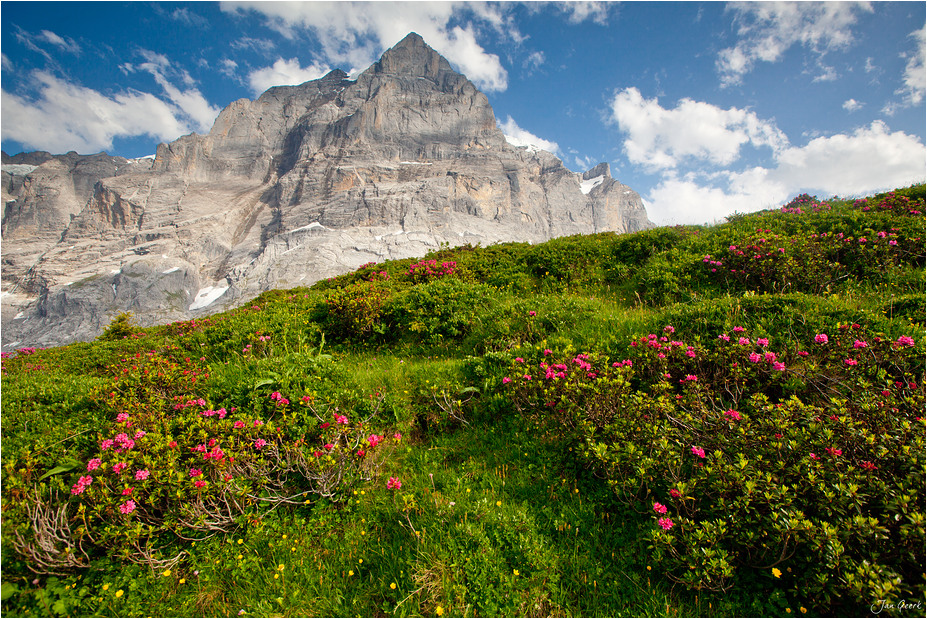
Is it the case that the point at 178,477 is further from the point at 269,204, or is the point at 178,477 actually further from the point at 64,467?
the point at 269,204

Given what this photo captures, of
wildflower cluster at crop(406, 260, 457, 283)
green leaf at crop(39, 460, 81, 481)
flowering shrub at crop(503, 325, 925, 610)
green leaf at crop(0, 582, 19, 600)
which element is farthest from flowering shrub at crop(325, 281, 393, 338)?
green leaf at crop(0, 582, 19, 600)

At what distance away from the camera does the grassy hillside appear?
108 inches

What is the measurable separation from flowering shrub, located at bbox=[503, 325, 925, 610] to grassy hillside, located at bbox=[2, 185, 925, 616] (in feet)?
0.07

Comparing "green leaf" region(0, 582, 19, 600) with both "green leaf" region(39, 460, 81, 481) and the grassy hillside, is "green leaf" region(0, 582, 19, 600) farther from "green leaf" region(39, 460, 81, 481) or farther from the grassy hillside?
"green leaf" region(39, 460, 81, 481)

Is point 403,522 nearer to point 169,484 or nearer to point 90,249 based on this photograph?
point 169,484

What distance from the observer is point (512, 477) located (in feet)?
12.8

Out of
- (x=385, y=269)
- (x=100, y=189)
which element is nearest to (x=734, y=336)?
(x=385, y=269)

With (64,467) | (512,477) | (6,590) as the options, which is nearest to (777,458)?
(512,477)

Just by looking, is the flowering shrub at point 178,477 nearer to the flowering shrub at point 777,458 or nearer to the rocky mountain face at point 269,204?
the flowering shrub at point 777,458

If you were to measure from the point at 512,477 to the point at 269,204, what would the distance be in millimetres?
175110

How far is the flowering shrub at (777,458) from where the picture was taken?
248cm

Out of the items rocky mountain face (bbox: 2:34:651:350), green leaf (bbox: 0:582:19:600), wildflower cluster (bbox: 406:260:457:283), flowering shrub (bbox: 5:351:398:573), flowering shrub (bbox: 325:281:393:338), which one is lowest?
green leaf (bbox: 0:582:19:600)

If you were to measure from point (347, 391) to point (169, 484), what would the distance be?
2.05m

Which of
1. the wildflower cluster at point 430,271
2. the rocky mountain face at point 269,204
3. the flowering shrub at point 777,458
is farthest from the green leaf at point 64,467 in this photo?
the rocky mountain face at point 269,204
